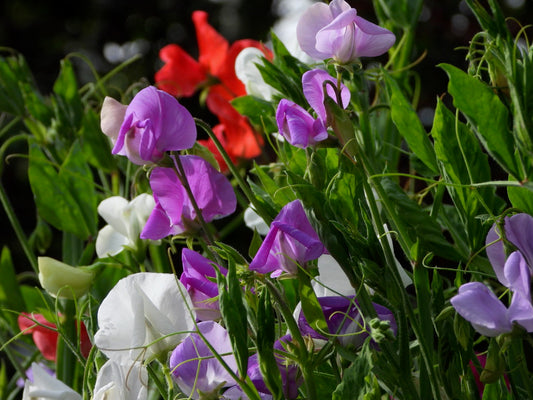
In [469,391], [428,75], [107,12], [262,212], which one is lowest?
[428,75]

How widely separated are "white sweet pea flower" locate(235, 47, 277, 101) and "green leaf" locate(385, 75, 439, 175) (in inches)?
5.8

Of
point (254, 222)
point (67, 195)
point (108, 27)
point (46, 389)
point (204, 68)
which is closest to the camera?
point (46, 389)

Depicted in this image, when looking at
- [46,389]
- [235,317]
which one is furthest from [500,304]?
[46,389]

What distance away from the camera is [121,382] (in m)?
0.46

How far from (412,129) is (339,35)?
8 centimetres

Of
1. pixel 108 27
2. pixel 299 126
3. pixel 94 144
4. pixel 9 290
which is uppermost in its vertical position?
pixel 299 126

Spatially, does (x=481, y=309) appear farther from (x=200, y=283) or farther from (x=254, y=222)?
(x=254, y=222)

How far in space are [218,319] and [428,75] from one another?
238cm

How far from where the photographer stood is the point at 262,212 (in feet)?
1.55

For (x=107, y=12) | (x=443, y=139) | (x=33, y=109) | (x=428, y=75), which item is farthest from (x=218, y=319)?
(x=107, y=12)

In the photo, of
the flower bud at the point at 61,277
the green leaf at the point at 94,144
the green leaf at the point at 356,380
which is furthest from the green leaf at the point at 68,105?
the green leaf at the point at 356,380

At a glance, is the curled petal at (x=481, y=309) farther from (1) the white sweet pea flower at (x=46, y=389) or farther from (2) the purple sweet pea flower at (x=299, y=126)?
(1) the white sweet pea flower at (x=46, y=389)

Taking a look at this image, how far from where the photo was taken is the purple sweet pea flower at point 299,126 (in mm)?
443

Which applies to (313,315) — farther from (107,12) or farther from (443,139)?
(107,12)
